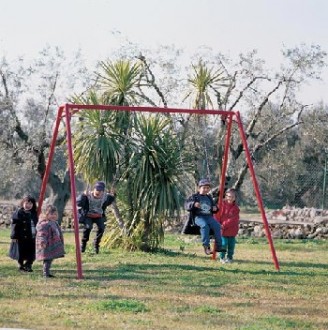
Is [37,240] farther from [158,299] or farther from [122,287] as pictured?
[158,299]

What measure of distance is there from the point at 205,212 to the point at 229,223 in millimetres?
1282

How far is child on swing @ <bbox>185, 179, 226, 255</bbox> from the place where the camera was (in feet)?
46.5

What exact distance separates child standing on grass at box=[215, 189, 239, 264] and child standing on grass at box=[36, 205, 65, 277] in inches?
160

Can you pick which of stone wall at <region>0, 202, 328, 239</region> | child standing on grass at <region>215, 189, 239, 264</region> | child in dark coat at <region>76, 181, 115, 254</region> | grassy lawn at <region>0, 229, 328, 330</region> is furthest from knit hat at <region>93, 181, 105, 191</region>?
stone wall at <region>0, 202, 328, 239</region>

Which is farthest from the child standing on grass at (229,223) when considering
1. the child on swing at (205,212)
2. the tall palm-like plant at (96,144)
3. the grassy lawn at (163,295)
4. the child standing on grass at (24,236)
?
the child standing on grass at (24,236)

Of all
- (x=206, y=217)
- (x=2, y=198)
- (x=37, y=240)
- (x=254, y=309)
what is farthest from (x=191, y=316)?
(x=2, y=198)

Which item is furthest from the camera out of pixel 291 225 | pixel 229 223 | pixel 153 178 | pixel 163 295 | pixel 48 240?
pixel 291 225

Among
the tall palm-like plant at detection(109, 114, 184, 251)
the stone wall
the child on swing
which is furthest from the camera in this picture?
the stone wall

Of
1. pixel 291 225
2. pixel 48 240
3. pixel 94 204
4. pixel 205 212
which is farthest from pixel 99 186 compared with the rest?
pixel 291 225

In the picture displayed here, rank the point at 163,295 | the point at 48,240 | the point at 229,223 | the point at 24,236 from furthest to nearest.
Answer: the point at 229,223 < the point at 24,236 < the point at 48,240 < the point at 163,295

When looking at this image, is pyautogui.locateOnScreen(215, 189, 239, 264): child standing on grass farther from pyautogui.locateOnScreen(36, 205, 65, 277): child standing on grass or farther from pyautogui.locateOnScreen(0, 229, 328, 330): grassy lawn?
pyautogui.locateOnScreen(36, 205, 65, 277): child standing on grass

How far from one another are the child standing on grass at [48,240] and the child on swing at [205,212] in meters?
2.75

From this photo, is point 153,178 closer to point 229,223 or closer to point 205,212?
point 229,223

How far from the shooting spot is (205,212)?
563 inches
